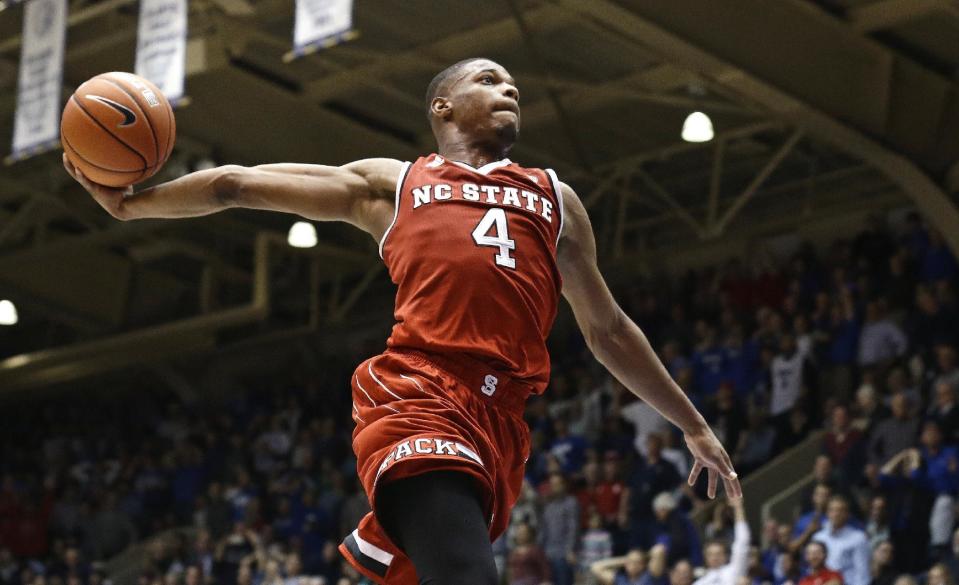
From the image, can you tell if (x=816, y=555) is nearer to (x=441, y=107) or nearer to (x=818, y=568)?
(x=818, y=568)

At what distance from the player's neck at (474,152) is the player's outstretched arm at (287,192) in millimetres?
167

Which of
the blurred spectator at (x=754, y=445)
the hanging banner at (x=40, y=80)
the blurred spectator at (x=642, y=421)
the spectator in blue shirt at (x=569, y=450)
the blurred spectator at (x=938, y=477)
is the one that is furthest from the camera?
the spectator in blue shirt at (x=569, y=450)

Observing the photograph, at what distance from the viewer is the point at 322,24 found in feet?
35.4

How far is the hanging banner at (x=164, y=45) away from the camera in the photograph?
451 inches

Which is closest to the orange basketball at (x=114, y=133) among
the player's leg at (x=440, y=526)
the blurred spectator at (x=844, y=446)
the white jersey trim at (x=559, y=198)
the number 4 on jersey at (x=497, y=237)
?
the number 4 on jersey at (x=497, y=237)

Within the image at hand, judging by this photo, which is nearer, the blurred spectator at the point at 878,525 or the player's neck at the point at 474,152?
the player's neck at the point at 474,152

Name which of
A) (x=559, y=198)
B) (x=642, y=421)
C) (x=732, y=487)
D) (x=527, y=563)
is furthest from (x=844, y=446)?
(x=559, y=198)

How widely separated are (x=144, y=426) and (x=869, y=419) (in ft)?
43.7

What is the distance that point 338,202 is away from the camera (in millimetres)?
4188

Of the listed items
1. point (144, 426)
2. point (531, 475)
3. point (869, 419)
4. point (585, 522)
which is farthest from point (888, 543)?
point (144, 426)

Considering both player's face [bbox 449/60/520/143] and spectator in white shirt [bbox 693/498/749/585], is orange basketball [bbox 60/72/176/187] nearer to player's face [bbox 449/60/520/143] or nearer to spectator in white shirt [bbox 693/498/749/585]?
player's face [bbox 449/60/520/143]

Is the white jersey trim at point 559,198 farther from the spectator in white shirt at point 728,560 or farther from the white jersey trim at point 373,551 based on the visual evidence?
the spectator in white shirt at point 728,560

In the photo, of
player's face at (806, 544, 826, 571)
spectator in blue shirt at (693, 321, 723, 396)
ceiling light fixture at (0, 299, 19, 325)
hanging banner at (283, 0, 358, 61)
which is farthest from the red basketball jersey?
ceiling light fixture at (0, 299, 19, 325)

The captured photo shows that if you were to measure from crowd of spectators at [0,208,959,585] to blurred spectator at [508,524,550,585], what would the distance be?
0.7 inches
